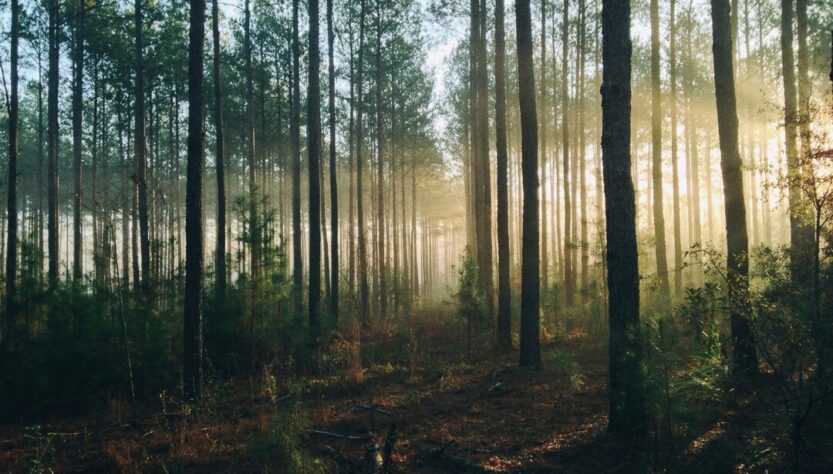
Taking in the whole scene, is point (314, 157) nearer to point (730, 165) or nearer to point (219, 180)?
point (219, 180)

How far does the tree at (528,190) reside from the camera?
31.3 feet

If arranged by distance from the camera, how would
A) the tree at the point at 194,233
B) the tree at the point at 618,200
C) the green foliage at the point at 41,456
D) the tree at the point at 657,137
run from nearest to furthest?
1. the green foliage at the point at 41,456
2. the tree at the point at 618,200
3. the tree at the point at 194,233
4. the tree at the point at 657,137

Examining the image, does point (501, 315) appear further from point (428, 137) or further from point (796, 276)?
point (428, 137)

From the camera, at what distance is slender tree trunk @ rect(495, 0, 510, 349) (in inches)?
446

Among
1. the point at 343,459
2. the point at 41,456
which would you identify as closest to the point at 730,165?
the point at 343,459

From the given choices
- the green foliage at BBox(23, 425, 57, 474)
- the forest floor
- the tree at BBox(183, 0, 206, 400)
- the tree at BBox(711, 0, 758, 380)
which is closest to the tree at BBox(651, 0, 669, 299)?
the tree at BBox(711, 0, 758, 380)

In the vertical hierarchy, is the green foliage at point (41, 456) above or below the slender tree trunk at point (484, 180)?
below

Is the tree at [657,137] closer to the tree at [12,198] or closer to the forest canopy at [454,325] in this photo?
the forest canopy at [454,325]

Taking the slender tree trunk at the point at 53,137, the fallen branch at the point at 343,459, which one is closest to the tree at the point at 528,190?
the fallen branch at the point at 343,459

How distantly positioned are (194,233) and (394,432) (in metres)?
5.56

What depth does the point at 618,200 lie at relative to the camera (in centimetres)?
589

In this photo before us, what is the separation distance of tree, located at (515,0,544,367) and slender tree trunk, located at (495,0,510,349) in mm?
1559

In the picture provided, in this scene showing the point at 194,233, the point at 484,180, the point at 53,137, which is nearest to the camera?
the point at 194,233

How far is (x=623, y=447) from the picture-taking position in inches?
211
